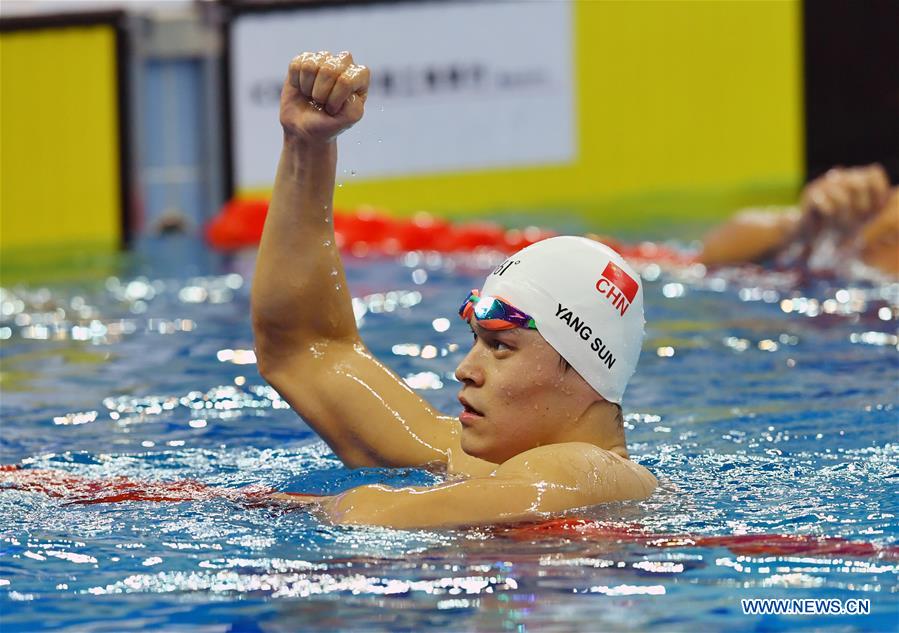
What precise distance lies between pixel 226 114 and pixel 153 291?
9.19 ft

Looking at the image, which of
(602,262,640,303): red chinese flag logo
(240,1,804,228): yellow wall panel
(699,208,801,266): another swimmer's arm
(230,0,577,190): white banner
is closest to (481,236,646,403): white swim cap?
(602,262,640,303): red chinese flag logo

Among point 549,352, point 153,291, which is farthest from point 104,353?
point 549,352

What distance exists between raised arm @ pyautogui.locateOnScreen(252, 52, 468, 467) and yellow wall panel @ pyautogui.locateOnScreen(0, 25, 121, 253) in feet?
21.5

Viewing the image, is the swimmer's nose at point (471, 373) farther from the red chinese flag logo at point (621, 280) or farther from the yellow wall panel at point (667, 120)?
the yellow wall panel at point (667, 120)

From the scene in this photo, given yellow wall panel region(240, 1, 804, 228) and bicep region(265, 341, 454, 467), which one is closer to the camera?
bicep region(265, 341, 454, 467)

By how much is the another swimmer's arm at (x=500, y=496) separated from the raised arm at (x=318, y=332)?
1.34 ft

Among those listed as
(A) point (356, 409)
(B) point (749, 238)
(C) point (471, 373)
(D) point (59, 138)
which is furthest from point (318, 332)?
(D) point (59, 138)

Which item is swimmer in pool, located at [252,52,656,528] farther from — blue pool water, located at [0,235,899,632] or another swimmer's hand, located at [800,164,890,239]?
another swimmer's hand, located at [800,164,890,239]

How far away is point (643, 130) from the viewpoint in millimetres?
11000

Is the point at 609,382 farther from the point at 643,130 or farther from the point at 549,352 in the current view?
the point at 643,130

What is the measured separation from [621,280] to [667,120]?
8.06 meters

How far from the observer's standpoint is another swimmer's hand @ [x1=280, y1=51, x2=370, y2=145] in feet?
10.1

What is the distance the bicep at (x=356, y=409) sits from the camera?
11.0 feet

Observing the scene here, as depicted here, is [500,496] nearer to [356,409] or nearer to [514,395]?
[514,395]
